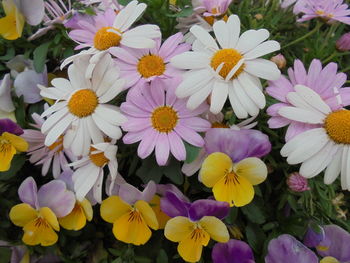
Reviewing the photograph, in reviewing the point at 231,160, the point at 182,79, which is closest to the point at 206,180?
the point at 231,160

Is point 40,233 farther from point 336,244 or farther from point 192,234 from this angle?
point 336,244

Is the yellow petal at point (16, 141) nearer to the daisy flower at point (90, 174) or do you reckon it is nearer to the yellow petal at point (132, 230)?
the daisy flower at point (90, 174)

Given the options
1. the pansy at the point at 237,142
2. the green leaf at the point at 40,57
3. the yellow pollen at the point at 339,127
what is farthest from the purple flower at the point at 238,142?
the green leaf at the point at 40,57

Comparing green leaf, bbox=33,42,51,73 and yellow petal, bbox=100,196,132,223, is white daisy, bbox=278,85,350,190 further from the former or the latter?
green leaf, bbox=33,42,51,73

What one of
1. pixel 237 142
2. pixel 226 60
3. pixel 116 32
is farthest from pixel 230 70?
pixel 116 32

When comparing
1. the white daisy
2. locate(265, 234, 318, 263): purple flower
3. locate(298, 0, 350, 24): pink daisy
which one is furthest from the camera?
locate(298, 0, 350, 24): pink daisy

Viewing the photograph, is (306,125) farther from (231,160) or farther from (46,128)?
(46,128)

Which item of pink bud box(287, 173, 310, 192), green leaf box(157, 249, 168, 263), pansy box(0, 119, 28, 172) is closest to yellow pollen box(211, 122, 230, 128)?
pink bud box(287, 173, 310, 192)
